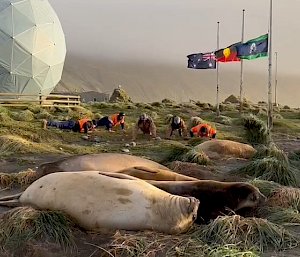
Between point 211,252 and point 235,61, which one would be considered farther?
point 235,61

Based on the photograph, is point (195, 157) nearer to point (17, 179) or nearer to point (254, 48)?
point (17, 179)

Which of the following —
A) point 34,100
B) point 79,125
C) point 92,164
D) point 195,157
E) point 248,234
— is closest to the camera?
point 248,234

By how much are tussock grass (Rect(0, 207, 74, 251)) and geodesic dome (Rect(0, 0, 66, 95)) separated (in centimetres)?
3077

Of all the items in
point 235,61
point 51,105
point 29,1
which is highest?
point 29,1

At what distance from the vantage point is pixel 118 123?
1961 cm

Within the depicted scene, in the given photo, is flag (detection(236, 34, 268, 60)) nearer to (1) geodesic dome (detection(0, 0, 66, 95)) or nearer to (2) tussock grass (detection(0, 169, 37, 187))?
(1) geodesic dome (detection(0, 0, 66, 95))

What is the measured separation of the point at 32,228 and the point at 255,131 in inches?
367

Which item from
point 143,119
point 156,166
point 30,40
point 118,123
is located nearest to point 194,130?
point 143,119

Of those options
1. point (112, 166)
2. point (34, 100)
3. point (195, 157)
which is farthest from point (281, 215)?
point (34, 100)

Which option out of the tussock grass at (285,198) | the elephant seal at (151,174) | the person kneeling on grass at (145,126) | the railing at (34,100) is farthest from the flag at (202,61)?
the tussock grass at (285,198)

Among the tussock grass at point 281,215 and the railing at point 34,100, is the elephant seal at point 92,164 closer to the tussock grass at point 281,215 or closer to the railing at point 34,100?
the tussock grass at point 281,215

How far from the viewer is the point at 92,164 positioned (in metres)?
7.74

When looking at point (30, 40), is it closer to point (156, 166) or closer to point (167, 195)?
point (156, 166)

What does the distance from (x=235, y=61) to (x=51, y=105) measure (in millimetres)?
10661
